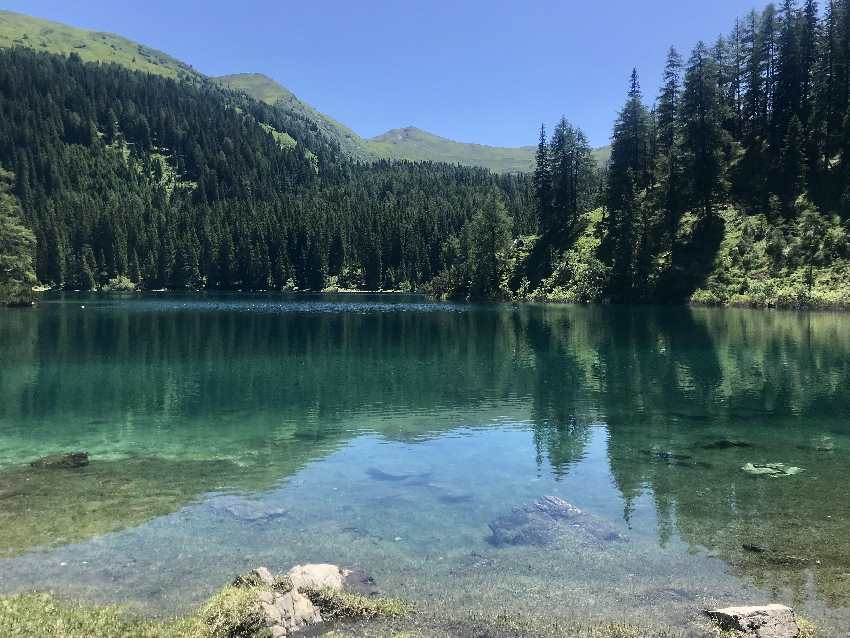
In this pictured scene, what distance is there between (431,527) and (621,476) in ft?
27.1

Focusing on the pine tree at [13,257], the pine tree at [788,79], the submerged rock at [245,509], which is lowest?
the submerged rock at [245,509]

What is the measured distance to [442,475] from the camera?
22.1 m

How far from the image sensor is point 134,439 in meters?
27.6

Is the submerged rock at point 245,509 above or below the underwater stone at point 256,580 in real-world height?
below

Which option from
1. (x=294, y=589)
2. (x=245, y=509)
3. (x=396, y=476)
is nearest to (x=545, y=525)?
(x=396, y=476)

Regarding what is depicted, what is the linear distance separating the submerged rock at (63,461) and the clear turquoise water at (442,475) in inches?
20.3

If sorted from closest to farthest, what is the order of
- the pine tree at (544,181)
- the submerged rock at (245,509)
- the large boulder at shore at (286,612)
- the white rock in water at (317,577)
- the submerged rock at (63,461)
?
the large boulder at shore at (286,612) < the white rock in water at (317,577) < the submerged rock at (245,509) < the submerged rock at (63,461) < the pine tree at (544,181)

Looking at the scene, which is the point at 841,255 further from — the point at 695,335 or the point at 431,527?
the point at 431,527

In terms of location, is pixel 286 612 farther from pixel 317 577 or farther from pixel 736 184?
pixel 736 184

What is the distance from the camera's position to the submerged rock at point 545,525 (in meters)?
16.0

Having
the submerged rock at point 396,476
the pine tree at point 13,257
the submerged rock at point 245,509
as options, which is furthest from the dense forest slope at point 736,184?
→ the pine tree at point 13,257

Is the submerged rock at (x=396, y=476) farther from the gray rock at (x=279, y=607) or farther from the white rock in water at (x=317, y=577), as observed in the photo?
the gray rock at (x=279, y=607)

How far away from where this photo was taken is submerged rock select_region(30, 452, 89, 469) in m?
22.7

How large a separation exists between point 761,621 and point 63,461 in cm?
2359
